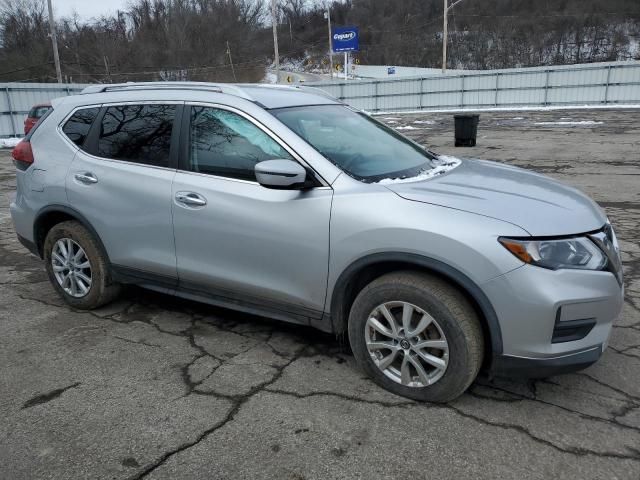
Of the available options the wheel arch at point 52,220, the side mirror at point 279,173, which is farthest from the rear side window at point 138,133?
the side mirror at point 279,173

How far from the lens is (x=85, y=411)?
287 centimetres

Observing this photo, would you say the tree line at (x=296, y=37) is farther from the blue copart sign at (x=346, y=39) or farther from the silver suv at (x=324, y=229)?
the silver suv at (x=324, y=229)

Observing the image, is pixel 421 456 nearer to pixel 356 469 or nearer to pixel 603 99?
pixel 356 469

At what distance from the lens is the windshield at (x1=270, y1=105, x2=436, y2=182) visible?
322 centimetres

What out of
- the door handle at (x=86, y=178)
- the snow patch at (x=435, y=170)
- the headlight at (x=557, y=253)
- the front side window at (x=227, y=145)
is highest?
the front side window at (x=227, y=145)

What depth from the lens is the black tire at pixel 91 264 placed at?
400cm

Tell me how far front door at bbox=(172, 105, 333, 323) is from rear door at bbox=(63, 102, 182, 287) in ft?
0.43

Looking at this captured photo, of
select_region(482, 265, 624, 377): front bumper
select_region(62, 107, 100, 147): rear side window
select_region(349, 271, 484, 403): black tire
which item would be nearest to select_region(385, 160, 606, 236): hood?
select_region(482, 265, 624, 377): front bumper

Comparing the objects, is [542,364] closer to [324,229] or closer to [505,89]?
[324,229]

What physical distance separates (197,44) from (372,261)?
73001 mm

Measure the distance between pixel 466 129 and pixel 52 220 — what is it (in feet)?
39.4

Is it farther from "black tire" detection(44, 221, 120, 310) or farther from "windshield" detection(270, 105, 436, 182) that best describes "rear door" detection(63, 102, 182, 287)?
"windshield" detection(270, 105, 436, 182)

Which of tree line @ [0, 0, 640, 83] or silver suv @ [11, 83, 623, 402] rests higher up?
tree line @ [0, 0, 640, 83]

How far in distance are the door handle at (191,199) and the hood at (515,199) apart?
1.18m
